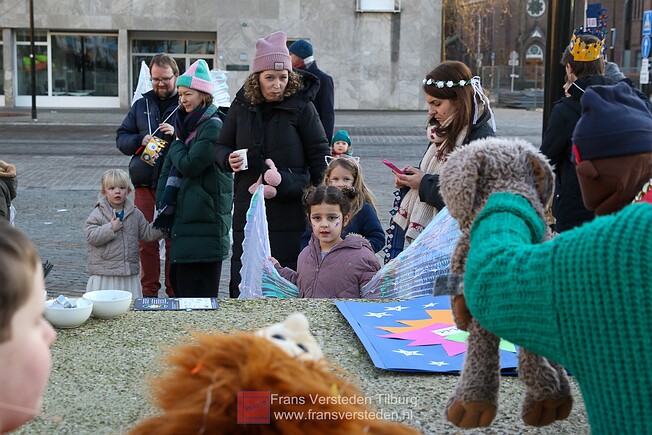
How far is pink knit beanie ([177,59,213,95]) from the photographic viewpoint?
5605mm

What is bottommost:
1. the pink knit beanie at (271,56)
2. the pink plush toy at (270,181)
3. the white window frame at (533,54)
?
the pink plush toy at (270,181)

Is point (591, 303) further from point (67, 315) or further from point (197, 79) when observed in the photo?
point (197, 79)

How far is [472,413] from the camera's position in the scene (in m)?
1.78

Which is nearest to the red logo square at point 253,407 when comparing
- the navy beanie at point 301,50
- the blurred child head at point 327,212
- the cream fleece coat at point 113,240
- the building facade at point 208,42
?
the blurred child head at point 327,212

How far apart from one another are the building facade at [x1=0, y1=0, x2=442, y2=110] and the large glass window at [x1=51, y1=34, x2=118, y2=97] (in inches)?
1.5

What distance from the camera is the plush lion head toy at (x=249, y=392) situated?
3.83 ft

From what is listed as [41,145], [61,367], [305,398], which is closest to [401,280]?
[61,367]

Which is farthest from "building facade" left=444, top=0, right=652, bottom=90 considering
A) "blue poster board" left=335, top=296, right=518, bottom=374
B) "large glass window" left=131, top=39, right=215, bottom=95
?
"blue poster board" left=335, top=296, right=518, bottom=374

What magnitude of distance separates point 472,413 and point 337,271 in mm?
2311

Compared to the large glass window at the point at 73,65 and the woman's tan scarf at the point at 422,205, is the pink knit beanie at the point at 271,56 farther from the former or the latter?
the large glass window at the point at 73,65

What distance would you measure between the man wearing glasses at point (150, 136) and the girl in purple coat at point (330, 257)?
202 cm

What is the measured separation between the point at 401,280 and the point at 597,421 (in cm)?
220

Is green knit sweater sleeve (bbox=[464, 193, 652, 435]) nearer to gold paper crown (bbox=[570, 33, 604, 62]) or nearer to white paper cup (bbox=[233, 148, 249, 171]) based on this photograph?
white paper cup (bbox=[233, 148, 249, 171])

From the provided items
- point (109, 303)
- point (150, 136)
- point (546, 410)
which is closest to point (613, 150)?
point (546, 410)
